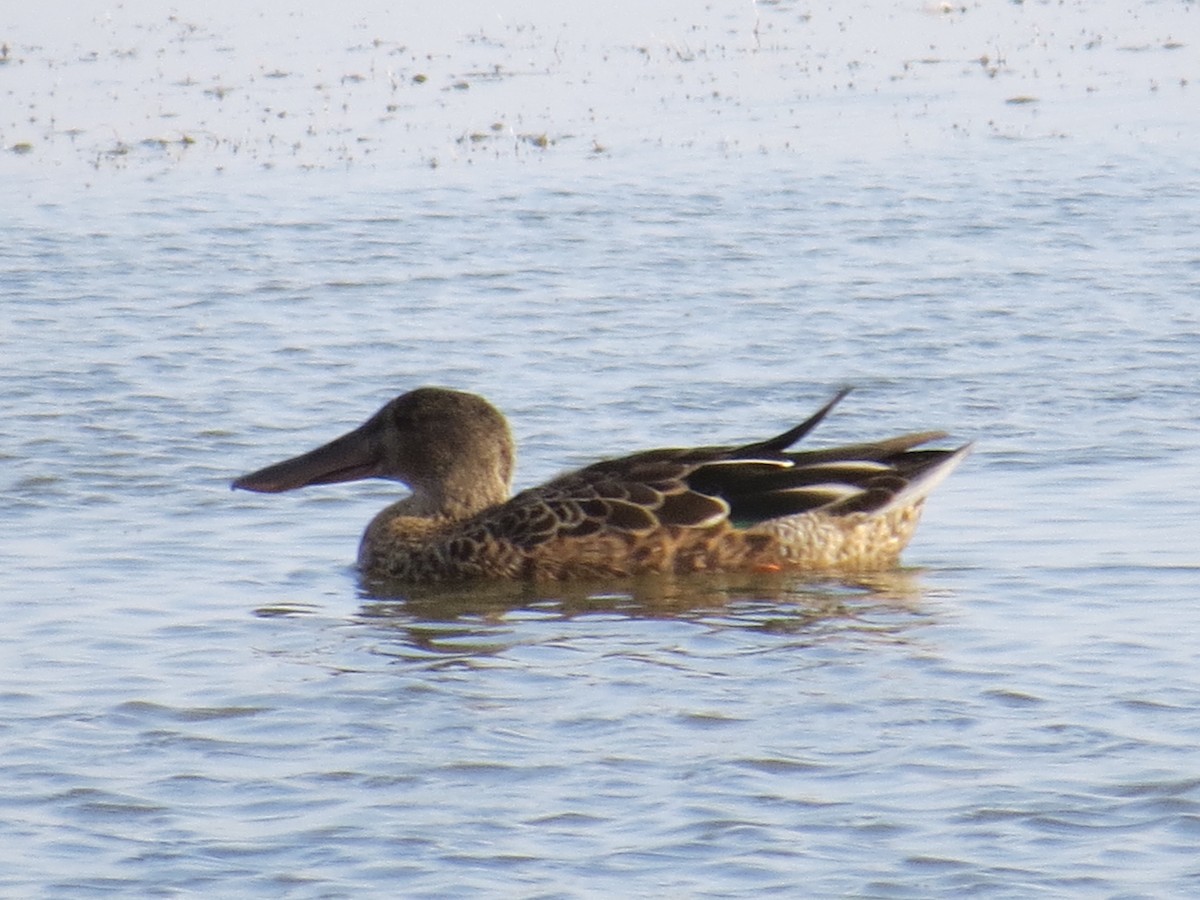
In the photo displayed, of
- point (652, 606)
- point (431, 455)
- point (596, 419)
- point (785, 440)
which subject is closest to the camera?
point (652, 606)

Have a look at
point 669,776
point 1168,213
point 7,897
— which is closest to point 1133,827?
point 669,776

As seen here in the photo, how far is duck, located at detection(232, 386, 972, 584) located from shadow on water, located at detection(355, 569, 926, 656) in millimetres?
83

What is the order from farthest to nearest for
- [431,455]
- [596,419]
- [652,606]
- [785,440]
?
[596,419] < [431,455] < [785,440] < [652,606]

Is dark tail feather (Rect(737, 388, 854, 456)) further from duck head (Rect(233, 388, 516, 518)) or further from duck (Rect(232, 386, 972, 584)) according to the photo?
duck head (Rect(233, 388, 516, 518))

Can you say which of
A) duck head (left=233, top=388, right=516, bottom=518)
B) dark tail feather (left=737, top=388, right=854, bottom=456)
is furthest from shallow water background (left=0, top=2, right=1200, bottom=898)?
dark tail feather (left=737, top=388, right=854, bottom=456)

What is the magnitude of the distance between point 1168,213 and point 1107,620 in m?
7.77

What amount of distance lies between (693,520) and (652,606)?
601mm

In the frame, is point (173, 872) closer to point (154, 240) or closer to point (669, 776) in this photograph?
point (669, 776)

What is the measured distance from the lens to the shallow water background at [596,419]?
6.26m

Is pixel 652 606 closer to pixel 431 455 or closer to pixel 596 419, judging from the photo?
pixel 431 455

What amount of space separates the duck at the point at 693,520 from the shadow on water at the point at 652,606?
83mm

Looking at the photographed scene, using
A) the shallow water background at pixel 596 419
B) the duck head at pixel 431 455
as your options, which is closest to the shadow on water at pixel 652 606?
the shallow water background at pixel 596 419

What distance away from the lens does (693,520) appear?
31.0 feet

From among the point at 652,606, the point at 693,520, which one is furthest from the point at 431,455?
the point at 652,606
